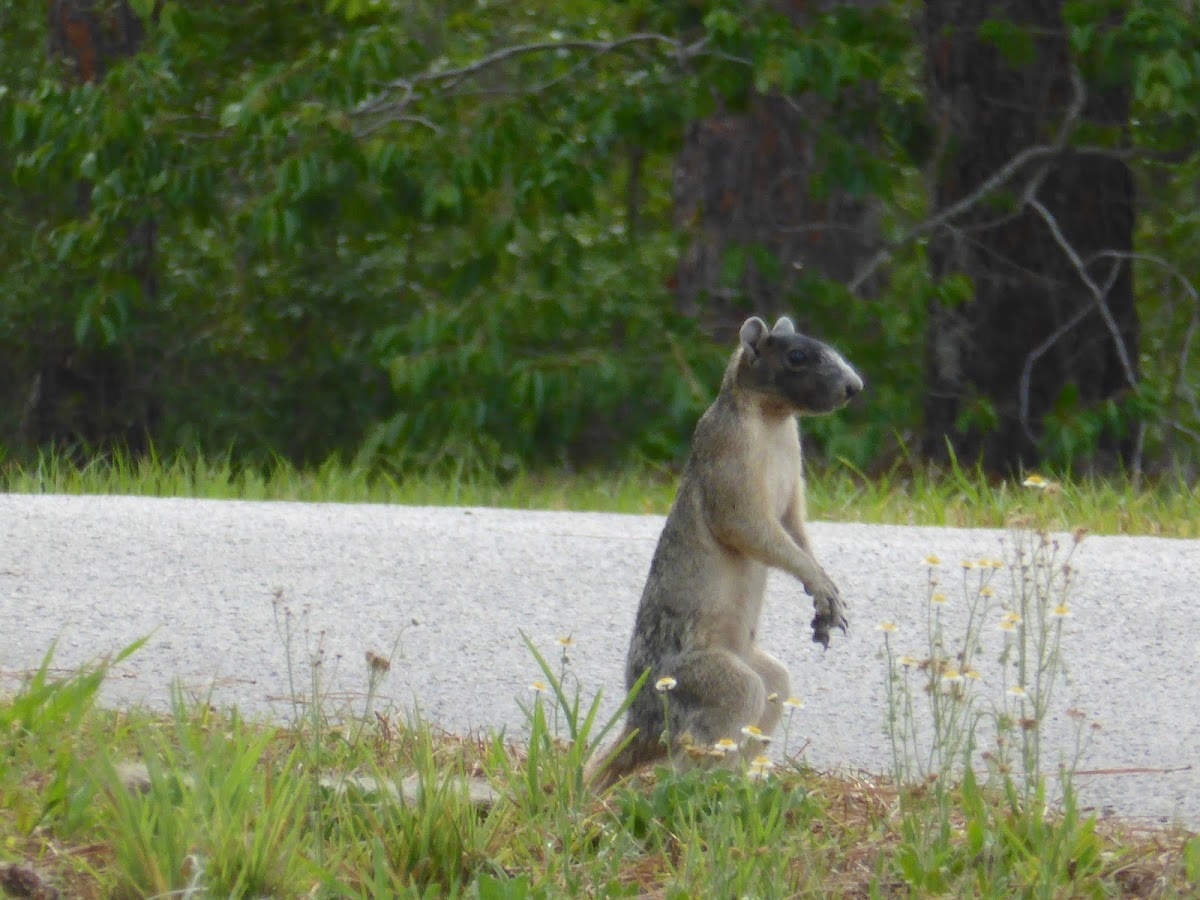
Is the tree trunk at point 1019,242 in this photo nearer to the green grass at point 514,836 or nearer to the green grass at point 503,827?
the green grass at point 503,827

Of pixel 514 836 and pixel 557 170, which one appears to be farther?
pixel 557 170

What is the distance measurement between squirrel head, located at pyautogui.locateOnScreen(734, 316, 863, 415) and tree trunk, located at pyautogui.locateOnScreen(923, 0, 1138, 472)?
24.1 ft

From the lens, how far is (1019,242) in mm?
12203

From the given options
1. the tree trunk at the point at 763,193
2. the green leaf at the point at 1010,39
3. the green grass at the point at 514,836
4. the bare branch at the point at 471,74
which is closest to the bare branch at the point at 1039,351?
the tree trunk at the point at 763,193

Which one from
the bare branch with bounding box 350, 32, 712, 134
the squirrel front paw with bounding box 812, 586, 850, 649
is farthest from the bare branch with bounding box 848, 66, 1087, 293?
the squirrel front paw with bounding box 812, 586, 850, 649

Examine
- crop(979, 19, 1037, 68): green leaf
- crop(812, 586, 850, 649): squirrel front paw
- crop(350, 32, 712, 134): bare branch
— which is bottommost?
crop(812, 586, 850, 649): squirrel front paw

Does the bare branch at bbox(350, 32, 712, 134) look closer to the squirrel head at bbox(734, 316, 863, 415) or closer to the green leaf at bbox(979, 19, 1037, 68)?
the green leaf at bbox(979, 19, 1037, 68)

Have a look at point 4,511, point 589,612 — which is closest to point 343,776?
point 589,612

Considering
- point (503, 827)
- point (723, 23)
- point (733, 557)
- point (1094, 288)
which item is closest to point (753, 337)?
point (733, 557)

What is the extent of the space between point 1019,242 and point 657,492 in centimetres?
356

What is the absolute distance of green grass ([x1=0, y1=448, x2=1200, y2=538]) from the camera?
885cm

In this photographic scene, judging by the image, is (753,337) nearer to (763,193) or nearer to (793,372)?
(793,372)

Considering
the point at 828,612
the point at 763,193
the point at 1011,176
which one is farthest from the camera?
the point at 763,193

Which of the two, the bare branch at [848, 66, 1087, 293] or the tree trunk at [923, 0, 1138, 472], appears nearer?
the bare branch at [848, 66, 1087, 293]
